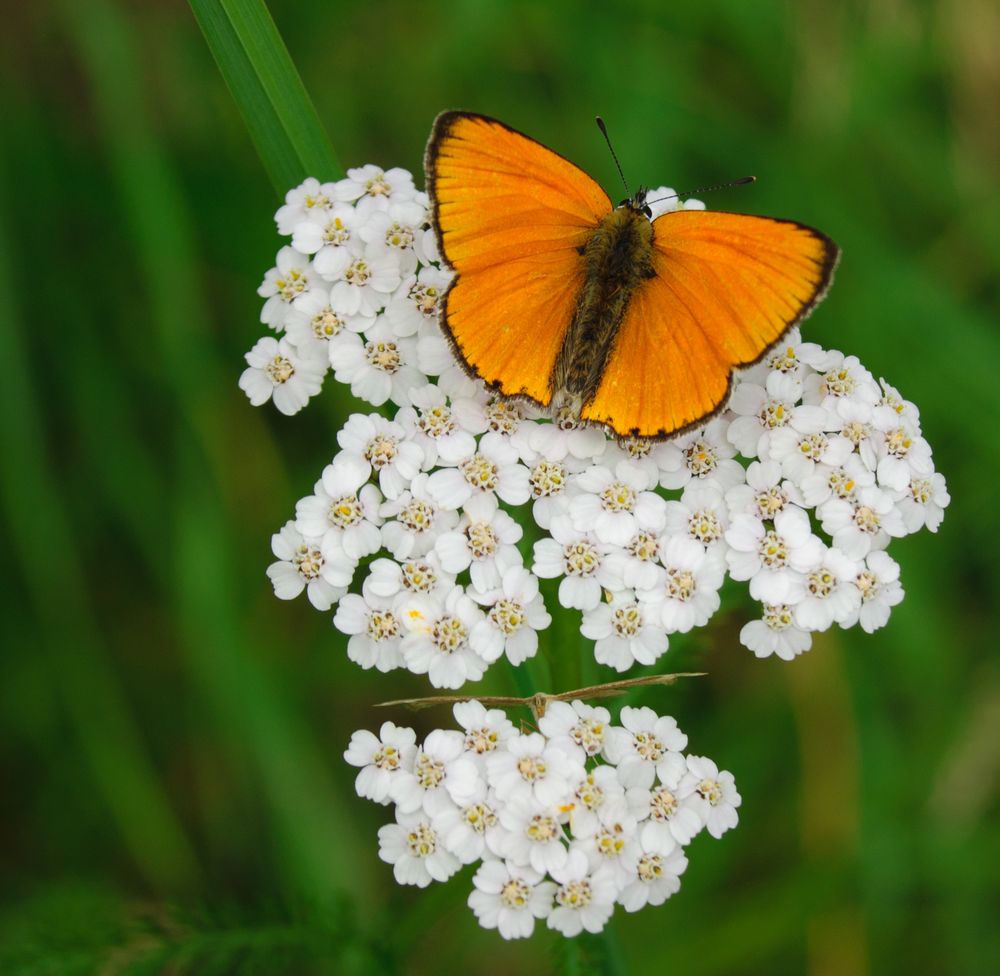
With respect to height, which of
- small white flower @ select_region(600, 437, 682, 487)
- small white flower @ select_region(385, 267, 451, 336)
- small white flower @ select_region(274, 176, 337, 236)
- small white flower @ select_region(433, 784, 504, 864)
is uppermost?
small white flower @ select_region(274, 176, 337, 236)

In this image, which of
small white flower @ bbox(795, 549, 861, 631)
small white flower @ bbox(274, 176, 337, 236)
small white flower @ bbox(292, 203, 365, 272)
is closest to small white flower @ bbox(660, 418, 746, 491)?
small white flower @ bbox(795, 549, 861, 631)

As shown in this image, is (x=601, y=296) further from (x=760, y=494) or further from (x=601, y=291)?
(x=760, y=494)

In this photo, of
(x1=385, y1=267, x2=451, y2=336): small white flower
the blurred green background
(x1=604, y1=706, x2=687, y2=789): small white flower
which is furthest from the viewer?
the blurred green background

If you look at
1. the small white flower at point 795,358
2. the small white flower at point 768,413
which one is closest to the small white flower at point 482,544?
the small white flower at point 768,413

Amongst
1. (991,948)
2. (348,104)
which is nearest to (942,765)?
(991,948)

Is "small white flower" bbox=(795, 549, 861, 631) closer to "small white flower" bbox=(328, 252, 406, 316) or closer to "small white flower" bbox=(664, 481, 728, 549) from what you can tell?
"small white flower" bbox=(664, 481, 728, 549)

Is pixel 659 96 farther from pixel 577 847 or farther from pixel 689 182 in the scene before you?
pixel 577 847
